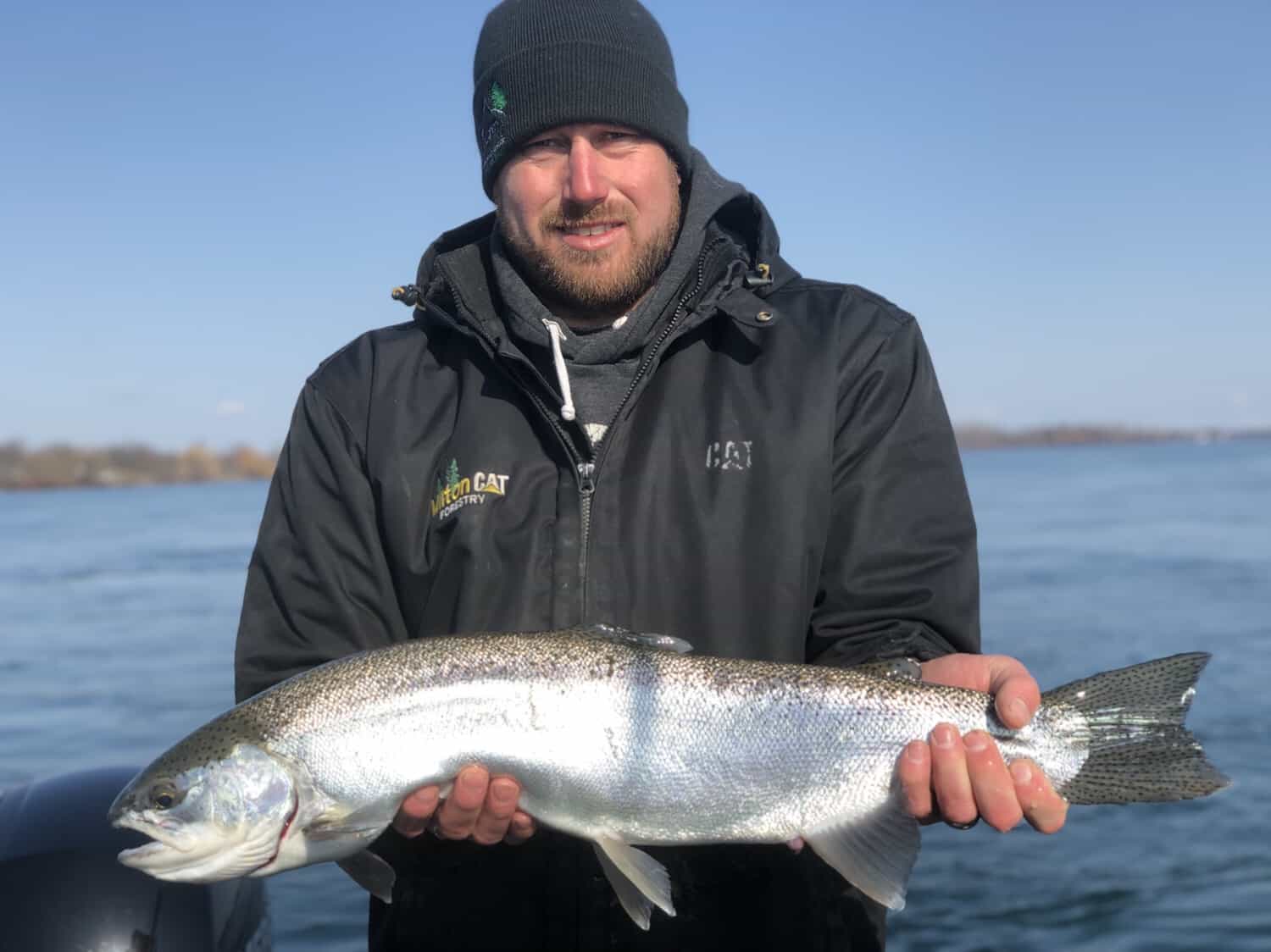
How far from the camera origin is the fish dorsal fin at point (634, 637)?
10.9 ft

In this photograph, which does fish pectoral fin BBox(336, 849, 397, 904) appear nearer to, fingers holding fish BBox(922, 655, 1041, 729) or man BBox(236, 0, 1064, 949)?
man BBox(236, 0, 1064, 949)

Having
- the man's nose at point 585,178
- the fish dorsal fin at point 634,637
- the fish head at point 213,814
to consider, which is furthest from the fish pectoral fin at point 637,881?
the man's nose at point 585,178

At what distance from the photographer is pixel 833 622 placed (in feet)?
11.8

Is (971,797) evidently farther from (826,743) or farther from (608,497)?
(608,497)

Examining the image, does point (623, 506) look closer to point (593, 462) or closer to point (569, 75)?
point (593, 462)

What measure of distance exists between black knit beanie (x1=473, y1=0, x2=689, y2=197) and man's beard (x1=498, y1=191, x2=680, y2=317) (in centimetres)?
→ 47

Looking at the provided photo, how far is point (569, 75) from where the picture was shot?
424 cm

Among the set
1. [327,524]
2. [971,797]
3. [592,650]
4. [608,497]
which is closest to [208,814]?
[327,524]

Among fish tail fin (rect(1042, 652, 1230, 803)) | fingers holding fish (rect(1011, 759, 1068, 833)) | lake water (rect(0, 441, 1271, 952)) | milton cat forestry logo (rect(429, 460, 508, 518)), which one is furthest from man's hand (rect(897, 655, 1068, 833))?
lake water (rect(0, 441, 1271, 952))

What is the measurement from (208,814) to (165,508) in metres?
63.1

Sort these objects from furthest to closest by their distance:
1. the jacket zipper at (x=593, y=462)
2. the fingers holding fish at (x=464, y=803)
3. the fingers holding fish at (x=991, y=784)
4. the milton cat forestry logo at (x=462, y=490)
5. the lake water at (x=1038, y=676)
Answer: the lake water at (x=1038, y=676)
the milton cat forestry logo at (x=462, y=490)
the jacket zipper at (x=593, y=462)
the fingers holding fish at (x=464, y=803)
the fingers holding fish at (x=991, y=784)

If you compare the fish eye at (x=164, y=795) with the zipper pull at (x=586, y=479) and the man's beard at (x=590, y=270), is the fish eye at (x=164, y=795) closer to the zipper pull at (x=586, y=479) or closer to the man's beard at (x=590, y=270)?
the zipper pull at (x=586, y=479)

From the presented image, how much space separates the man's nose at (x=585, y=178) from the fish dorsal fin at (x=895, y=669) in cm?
176

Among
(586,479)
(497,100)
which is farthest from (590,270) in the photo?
(497,100)
